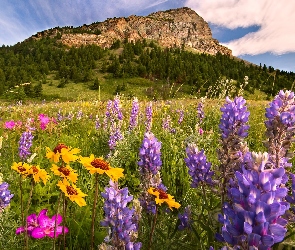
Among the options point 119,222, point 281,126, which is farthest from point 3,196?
point 281,126

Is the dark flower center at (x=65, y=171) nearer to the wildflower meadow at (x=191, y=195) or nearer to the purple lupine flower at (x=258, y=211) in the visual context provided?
the wildflower meadow at (x=191, y=195)

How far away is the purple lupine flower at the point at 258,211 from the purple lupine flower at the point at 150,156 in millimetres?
1250

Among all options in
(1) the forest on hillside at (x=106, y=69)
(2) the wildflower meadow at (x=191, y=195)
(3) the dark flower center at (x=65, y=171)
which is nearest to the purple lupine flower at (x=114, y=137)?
(2) the wildflower meadow at (x=191, y=195)

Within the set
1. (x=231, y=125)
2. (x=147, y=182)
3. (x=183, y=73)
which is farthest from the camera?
(x=183, y=73)

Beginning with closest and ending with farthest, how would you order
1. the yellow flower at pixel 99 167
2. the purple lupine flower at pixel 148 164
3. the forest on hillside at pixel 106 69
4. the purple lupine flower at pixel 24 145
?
the yellow flower at pixel 99 167 → the purple lupine flower at pixel 148 164 → the purple lupine flower at pixel 24 145 → the forest on hillside at pixel 106 69

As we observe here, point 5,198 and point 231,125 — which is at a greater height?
point 231,125

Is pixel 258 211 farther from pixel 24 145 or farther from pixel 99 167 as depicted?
pixel 24 145

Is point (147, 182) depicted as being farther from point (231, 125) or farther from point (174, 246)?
point (231, 125)

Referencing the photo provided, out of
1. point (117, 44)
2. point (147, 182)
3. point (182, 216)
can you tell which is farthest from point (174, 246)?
point (117, 44)

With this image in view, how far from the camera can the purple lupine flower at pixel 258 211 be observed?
89 centimetres

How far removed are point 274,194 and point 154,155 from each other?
1.36 m

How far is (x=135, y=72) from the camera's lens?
83.4 meters

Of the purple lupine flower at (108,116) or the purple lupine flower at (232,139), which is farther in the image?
the purple lupine flower at (108,116)

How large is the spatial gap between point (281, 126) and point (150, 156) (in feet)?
2.97
